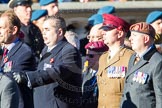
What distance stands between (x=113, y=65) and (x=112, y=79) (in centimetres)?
17

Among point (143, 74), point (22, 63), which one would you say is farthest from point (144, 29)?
point (22, 63)

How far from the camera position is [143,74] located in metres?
7.28

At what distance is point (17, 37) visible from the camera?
771cm

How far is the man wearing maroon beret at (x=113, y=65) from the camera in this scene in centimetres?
768

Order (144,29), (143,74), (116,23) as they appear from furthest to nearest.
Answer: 1. (116,23)
2. (144,29)
3. (143,74)

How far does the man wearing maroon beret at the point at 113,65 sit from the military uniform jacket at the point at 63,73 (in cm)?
28

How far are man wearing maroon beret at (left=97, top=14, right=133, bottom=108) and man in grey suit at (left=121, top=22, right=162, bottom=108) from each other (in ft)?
0.62

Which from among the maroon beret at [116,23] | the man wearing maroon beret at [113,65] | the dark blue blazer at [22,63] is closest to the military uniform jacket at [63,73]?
the dark blue blazer at [22,63]

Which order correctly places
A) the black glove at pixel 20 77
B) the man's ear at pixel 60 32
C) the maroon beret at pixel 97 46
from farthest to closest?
the maroon beret at pixel 97 46, the man's ear at pixel 60 32, the black glove at pixel 20 77

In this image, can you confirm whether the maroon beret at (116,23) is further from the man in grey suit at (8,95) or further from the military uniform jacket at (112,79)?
the man in grey suit at (8,95)

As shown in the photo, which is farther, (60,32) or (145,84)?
(60,32)

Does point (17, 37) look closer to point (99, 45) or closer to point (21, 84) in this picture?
point (21, 84)

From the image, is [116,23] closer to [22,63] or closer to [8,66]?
[22,63]

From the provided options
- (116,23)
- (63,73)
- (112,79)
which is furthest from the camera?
(116,23)
